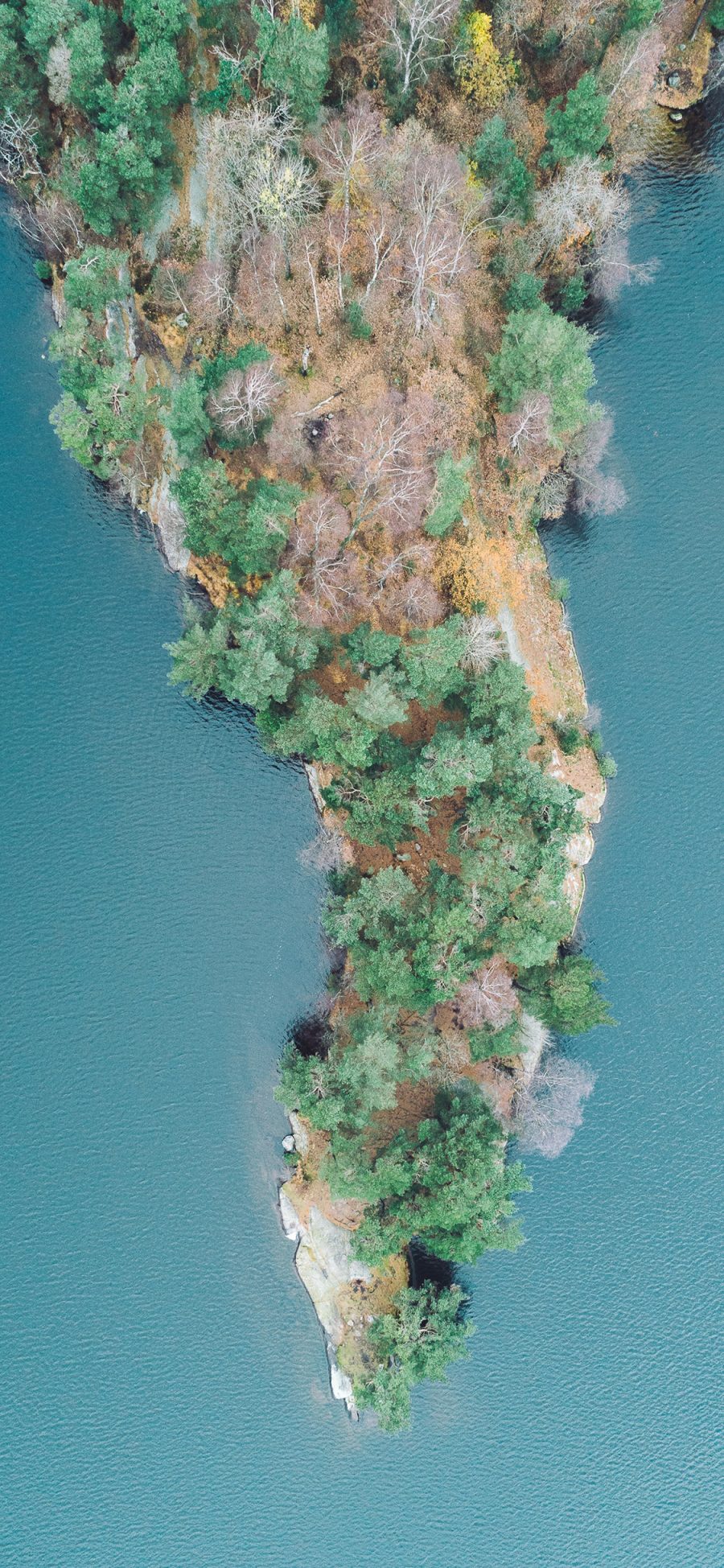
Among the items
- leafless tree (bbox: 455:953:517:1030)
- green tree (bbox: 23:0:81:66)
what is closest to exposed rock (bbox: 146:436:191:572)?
green tree (bbox: 23:0:81:66)

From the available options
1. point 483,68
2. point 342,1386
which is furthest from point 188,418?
point 342,1386

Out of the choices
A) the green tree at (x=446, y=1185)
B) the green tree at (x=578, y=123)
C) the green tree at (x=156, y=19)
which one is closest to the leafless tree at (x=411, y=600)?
the green tree at (x=578, y=123)

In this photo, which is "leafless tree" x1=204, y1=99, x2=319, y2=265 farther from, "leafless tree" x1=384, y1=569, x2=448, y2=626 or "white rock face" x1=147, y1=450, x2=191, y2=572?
"leafless tree" x1=384, y1=569, x2=448, y2=626

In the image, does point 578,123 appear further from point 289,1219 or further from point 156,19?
point 289,1219

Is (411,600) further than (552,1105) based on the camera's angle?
No

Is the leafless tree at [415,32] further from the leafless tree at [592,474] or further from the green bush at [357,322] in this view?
the leafless tree at [592,474]
